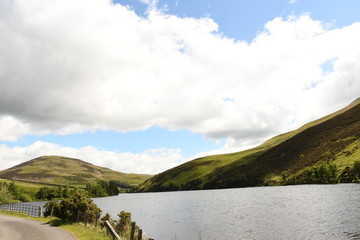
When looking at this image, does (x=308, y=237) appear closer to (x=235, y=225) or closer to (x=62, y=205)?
(x=235, y=225)

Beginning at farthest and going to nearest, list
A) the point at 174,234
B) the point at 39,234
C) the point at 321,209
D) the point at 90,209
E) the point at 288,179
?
the point at 288,179, the point at 321,209, the point at 174,234, the point at 90,209, the point at 39,234

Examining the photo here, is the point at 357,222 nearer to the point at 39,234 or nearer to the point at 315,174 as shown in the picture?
the point at 39,234

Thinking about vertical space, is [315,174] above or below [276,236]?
above

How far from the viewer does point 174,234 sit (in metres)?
48.2

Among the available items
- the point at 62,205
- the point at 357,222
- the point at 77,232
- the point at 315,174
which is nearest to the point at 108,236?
the point at 77,232

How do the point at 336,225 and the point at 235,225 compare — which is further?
the point at 235,225

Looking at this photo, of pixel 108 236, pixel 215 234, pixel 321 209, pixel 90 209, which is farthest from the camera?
pixel 321 209

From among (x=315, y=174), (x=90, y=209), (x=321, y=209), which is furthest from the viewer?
(x=315, y=174)

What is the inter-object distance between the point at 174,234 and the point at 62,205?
731 inches

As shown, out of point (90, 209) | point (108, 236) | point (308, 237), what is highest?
point (90, 209)

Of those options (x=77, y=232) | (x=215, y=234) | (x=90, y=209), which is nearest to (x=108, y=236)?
(x=77, y=232)

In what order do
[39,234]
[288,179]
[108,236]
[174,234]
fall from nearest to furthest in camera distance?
[108,236]
[39,234]
[174,234]
[288,179]

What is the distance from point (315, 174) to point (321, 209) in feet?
380

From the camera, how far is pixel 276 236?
39594 millimetres
